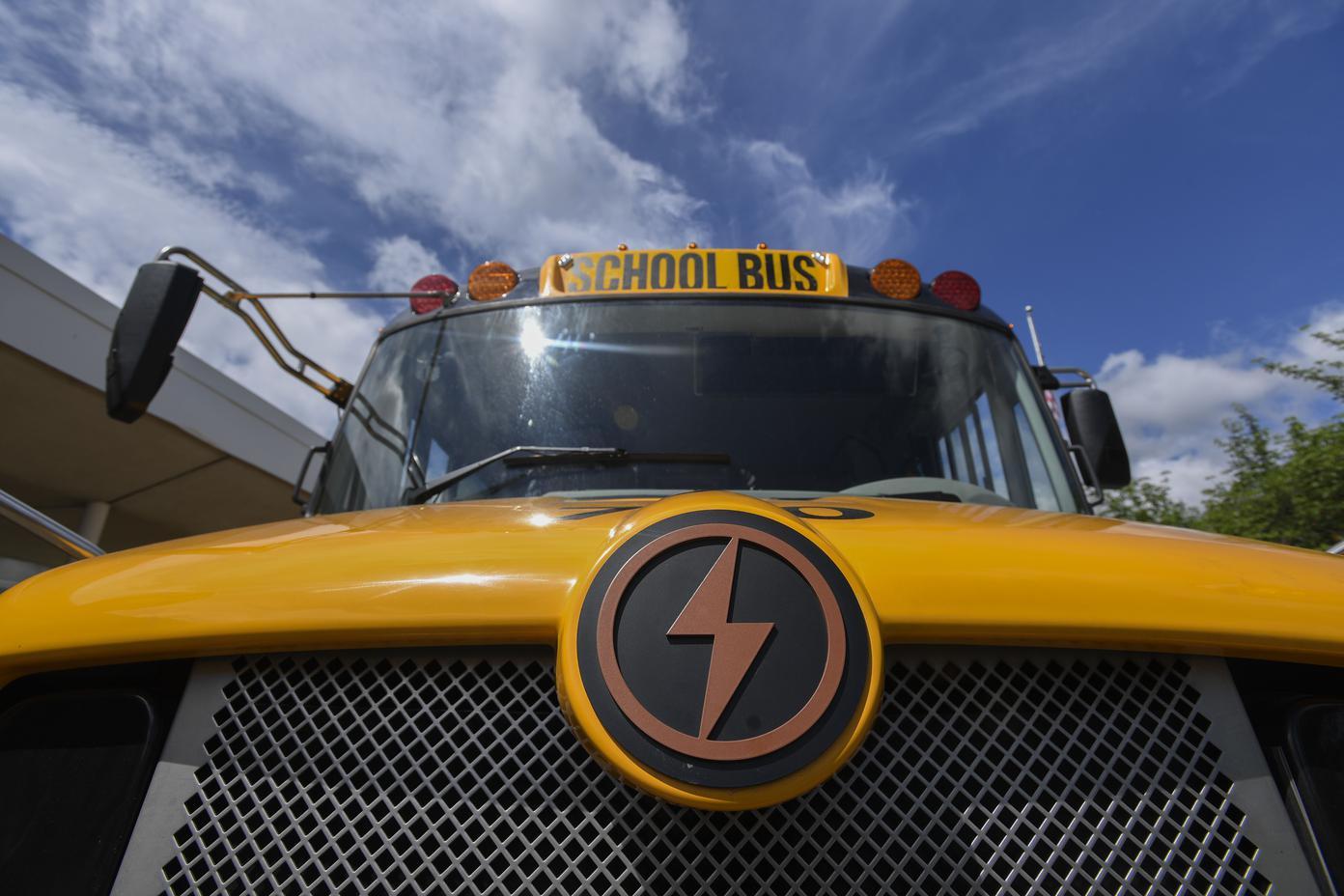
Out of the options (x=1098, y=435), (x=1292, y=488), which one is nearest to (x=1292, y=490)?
(x=1292, y=488)

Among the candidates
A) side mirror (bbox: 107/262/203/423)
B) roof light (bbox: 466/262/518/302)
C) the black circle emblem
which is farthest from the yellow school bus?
roof light (bbox: 466/262/518/302)

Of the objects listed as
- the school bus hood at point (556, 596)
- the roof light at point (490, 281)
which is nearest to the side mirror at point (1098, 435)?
the school bus hood at point (556, 596)

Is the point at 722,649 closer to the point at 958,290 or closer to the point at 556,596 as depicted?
the point at 556,596


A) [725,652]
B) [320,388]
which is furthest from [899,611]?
[320,388]

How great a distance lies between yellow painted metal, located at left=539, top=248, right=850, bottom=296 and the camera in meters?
2.80

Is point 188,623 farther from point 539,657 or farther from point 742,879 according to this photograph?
point 742,879

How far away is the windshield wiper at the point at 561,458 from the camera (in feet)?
7.41

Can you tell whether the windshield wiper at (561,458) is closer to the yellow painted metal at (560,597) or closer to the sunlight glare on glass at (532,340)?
the sunlight glare on glass at (532,340)

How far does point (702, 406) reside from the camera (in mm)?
2453

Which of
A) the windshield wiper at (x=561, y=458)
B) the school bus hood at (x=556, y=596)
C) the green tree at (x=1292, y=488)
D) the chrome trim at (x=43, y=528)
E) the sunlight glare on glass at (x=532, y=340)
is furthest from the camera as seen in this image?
the green tree at (x=1292, y=488)

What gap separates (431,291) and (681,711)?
2.31 meters

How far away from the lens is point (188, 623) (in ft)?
3.76

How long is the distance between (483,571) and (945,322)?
86.2 inches

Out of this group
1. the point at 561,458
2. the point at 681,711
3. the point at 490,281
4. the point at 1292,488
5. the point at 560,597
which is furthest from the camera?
the point at 1292,488
